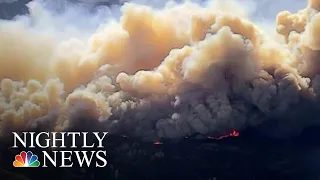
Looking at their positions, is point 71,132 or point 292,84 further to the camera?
point 292,84

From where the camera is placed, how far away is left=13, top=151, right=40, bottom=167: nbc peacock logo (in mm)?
6461

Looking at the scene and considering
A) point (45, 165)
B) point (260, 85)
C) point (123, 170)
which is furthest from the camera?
point (260, 85)

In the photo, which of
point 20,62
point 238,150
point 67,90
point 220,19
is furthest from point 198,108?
point 20,62

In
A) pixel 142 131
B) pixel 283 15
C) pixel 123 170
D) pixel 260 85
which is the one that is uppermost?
pixel 283 15

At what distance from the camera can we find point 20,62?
702cm

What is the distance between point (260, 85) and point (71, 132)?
2.74 m

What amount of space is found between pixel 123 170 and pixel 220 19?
2.46 metres

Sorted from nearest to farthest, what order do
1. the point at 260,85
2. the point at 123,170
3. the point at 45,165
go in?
1. the point at 45,165
2. the point at 123,170
3. the point at 260,85

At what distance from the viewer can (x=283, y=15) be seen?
7.09 meters

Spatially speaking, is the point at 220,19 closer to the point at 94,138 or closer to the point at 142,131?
the point at 142,131

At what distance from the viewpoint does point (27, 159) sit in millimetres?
6473

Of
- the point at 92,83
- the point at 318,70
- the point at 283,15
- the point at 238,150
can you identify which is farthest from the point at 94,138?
the point at 318,70

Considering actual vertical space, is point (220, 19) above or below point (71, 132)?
above

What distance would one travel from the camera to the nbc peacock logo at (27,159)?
21.2ft
